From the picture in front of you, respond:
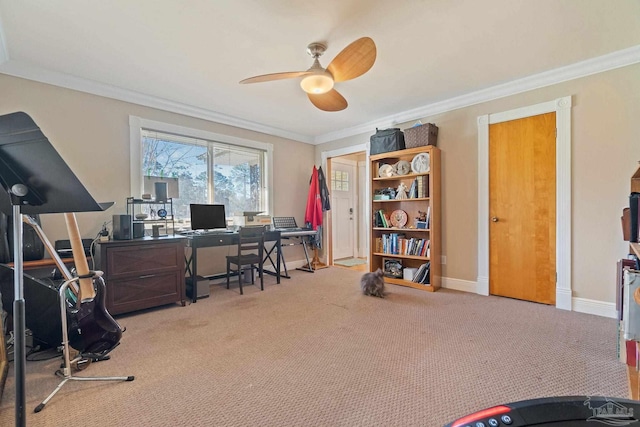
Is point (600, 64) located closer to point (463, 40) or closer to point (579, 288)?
point (463, 40)

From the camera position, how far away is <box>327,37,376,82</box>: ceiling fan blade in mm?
2037

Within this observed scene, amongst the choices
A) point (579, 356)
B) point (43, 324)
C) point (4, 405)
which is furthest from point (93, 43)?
point (579, 356)

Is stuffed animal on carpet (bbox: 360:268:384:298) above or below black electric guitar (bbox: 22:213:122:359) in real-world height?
below

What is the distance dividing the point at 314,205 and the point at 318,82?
280 cm

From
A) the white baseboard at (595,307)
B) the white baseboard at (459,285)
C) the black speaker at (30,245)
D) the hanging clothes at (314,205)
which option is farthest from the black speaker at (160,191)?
the white baseboard at (595,307)

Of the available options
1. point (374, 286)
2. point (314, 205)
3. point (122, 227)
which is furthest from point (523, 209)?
point (122, 227)

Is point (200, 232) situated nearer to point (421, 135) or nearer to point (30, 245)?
point (30, 245)

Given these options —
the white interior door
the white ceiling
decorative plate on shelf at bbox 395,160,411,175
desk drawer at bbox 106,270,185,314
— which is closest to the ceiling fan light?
the white ceiling

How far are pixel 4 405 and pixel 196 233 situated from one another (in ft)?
7.22

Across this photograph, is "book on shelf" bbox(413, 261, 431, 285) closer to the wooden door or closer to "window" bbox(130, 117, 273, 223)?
the wooden door

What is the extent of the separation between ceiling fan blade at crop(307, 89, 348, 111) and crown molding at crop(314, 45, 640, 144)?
154cm

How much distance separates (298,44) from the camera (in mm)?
2424

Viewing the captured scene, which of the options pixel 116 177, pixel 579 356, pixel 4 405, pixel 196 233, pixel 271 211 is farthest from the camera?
pixel 271 211

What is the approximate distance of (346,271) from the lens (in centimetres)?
487
